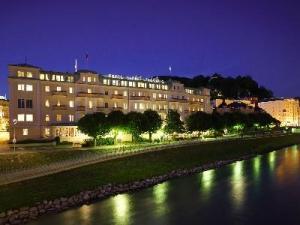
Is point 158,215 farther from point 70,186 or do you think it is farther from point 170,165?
point 170,165

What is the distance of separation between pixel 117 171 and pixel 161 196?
41.8 feet

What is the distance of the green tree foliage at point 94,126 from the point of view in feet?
283

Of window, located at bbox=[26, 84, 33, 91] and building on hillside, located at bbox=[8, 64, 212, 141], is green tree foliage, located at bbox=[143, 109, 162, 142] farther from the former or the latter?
window, located at bbox=[26, 84, 33, 91]

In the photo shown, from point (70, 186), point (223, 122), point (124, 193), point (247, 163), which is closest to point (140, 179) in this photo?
point (124, 193)

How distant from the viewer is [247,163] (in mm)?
82500

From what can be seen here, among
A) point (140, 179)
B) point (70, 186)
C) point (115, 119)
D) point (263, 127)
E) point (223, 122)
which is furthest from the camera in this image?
point (263, 127)

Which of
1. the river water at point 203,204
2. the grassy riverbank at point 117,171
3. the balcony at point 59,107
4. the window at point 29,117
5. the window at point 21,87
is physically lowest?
the river water at point 203,204

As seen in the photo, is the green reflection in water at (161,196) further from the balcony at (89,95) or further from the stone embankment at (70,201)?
the balcony at (89,95)

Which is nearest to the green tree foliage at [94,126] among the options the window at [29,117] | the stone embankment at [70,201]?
the window at [29,117]

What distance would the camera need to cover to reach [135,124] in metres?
95.9

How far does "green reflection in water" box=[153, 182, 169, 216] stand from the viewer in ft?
141

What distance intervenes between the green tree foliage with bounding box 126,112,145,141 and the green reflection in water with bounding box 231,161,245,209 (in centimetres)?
2716

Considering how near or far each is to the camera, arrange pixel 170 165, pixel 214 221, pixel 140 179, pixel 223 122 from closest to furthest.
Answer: pixel 214 221 → pixel 140 179 → pixel 170 165 → pixel 223 122

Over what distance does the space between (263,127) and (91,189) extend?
143536 millimetres
